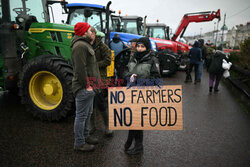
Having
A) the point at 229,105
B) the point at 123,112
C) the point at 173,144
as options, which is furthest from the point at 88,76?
the point at 229,105

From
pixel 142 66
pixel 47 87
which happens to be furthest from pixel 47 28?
pixel 142 66

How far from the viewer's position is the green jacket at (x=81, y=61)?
2.71 meters

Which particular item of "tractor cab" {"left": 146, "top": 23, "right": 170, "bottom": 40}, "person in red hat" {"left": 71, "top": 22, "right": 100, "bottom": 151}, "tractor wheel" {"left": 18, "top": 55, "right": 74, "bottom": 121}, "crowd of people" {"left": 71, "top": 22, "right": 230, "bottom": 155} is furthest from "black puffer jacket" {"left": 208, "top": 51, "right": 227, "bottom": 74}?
"tractor cab" {"left": 146, "top": 23, "right": 170, "bottom": 40}

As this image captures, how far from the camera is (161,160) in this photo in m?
2.98

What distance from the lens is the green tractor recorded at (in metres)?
4.07

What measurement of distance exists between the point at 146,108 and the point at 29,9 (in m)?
4.30

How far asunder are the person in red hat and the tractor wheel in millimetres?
1049

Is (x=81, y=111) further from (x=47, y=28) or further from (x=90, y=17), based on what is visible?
(x=90, y=17)

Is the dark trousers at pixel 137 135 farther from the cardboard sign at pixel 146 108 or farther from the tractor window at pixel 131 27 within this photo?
the tractor window at pixel 131 27

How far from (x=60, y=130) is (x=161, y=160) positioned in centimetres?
211

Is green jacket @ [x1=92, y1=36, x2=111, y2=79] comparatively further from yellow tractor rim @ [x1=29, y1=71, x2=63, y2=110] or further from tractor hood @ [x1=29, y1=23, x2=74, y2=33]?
tractor hood @ [x1=29, y1=23, x2=74, y2=33]

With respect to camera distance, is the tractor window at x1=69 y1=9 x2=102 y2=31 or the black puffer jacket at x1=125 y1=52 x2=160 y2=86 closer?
the black puffer jacket at x1=125 y1=52 x2=160 y2=86

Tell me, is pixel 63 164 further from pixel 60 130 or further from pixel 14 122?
pixel 14 122

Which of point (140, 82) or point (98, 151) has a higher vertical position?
point (140, 82)
